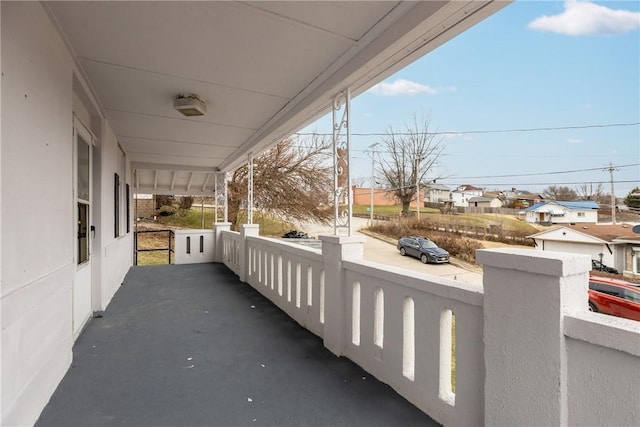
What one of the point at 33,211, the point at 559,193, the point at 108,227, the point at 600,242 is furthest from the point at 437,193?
the point at 108,227

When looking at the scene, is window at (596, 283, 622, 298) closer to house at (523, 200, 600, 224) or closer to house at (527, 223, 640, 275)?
house at (527, 223, 640, 275)

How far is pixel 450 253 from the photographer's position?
6.48 ft

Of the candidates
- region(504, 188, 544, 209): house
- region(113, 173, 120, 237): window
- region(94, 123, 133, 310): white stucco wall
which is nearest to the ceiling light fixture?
region(94, 123, 133, 310): white stucco wall

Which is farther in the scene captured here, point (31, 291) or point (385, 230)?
point (385, 230)

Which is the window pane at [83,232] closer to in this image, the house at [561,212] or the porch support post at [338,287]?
the porch support post at [338,287]

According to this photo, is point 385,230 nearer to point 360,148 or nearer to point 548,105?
point 360,148

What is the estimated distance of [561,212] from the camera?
150 centimetres

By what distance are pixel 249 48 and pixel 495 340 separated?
7.81 feet

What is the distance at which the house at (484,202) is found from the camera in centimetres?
184

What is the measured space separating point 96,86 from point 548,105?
3.81 meters

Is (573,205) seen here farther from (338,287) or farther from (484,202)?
(338,287)

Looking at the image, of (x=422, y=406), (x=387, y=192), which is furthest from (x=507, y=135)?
(x=422, y=406)

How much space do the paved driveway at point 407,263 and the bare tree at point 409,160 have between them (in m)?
0.35

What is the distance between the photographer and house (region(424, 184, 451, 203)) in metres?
2.23
